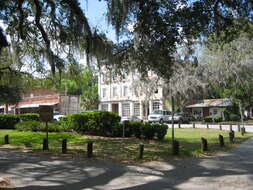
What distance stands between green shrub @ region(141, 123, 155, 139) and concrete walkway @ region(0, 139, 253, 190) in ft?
18.1

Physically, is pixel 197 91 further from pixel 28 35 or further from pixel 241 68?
pixel 28 35

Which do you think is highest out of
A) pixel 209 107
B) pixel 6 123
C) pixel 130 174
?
pixel 209 107

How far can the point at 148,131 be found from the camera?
14.5 metres

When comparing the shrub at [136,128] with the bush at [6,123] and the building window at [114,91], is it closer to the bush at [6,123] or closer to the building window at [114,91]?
the bush at [6,123]

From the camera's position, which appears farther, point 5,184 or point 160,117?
point 160,117

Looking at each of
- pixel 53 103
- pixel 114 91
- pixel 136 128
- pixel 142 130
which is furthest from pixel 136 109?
pixel 142 130

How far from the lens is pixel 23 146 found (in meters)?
12.2

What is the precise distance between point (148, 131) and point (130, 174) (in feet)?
25.3

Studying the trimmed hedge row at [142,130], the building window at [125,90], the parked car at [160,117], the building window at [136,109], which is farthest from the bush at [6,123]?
the building window at [125,90]

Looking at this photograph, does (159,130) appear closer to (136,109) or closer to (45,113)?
(45,113)

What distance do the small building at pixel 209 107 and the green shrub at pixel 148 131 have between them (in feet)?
93.6

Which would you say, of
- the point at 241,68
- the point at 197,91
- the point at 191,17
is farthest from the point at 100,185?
the point at 197,91

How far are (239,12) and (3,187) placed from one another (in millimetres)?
9670

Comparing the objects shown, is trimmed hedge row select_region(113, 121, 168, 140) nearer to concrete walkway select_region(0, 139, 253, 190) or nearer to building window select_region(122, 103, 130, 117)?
concrete walkway select_region(0, 139, 253, 190)
